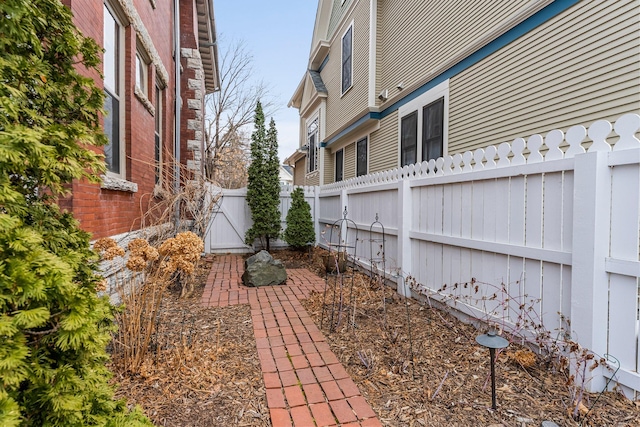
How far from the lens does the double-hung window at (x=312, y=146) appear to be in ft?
46.0

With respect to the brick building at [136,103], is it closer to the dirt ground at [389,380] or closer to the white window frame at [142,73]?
the white window frame at [142,73]

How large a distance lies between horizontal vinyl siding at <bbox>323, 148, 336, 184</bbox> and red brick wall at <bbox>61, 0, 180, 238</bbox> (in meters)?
6.83

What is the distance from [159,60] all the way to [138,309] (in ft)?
16.9

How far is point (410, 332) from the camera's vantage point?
3205 millimetres

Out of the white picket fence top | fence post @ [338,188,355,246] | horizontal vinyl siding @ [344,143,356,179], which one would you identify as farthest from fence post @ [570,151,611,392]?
horizontal vinyl siding @ [344,143,356,179]

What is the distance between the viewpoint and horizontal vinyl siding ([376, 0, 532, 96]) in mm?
5512

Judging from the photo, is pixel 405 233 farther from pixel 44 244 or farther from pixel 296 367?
pixel 44 244

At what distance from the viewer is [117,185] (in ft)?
12.5

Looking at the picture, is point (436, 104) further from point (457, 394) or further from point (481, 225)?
point (457, 394)

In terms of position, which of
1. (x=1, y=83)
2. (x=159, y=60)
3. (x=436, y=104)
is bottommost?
(x=1, y=83)

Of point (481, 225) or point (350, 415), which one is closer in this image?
point (350, 415)

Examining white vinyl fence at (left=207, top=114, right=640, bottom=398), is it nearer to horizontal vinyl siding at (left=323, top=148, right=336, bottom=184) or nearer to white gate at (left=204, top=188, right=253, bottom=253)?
white gate at (left=204, top=188, right=253, bottom=253)

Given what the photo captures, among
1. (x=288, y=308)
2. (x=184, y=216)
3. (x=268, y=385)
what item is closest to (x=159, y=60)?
(x=184, y=216)

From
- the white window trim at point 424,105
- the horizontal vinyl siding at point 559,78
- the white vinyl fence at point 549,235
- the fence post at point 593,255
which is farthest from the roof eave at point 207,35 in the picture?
the fence post at point 593,255
